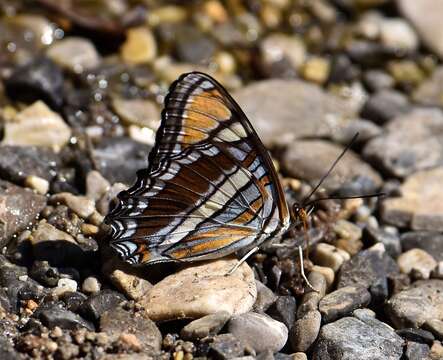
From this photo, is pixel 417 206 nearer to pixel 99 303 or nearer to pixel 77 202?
pixel 77 202

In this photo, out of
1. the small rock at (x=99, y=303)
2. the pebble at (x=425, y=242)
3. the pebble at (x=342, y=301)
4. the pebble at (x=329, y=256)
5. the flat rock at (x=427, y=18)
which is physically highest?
the flat rock at (x=427, y=18)

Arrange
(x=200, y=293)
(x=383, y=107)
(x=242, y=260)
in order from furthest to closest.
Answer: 1. (x=383, y=107)
2. (x=242, y=260)
3. (x=200, y=293)

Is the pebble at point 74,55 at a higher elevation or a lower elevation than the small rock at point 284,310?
higher

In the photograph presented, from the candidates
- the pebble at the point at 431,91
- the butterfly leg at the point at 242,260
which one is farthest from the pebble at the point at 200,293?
the pebble at the point at 431,91

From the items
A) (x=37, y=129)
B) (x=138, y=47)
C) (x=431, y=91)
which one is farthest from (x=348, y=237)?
(x=138, y=47)

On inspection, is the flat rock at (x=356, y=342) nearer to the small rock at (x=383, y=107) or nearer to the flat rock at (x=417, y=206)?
the flat rock at (x=417, y=206)

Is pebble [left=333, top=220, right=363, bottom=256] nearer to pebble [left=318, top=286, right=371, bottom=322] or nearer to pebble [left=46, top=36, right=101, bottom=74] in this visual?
pebble [left=318, top=286, right=371, bottom=322]

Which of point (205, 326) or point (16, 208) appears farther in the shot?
point (16, 208)
